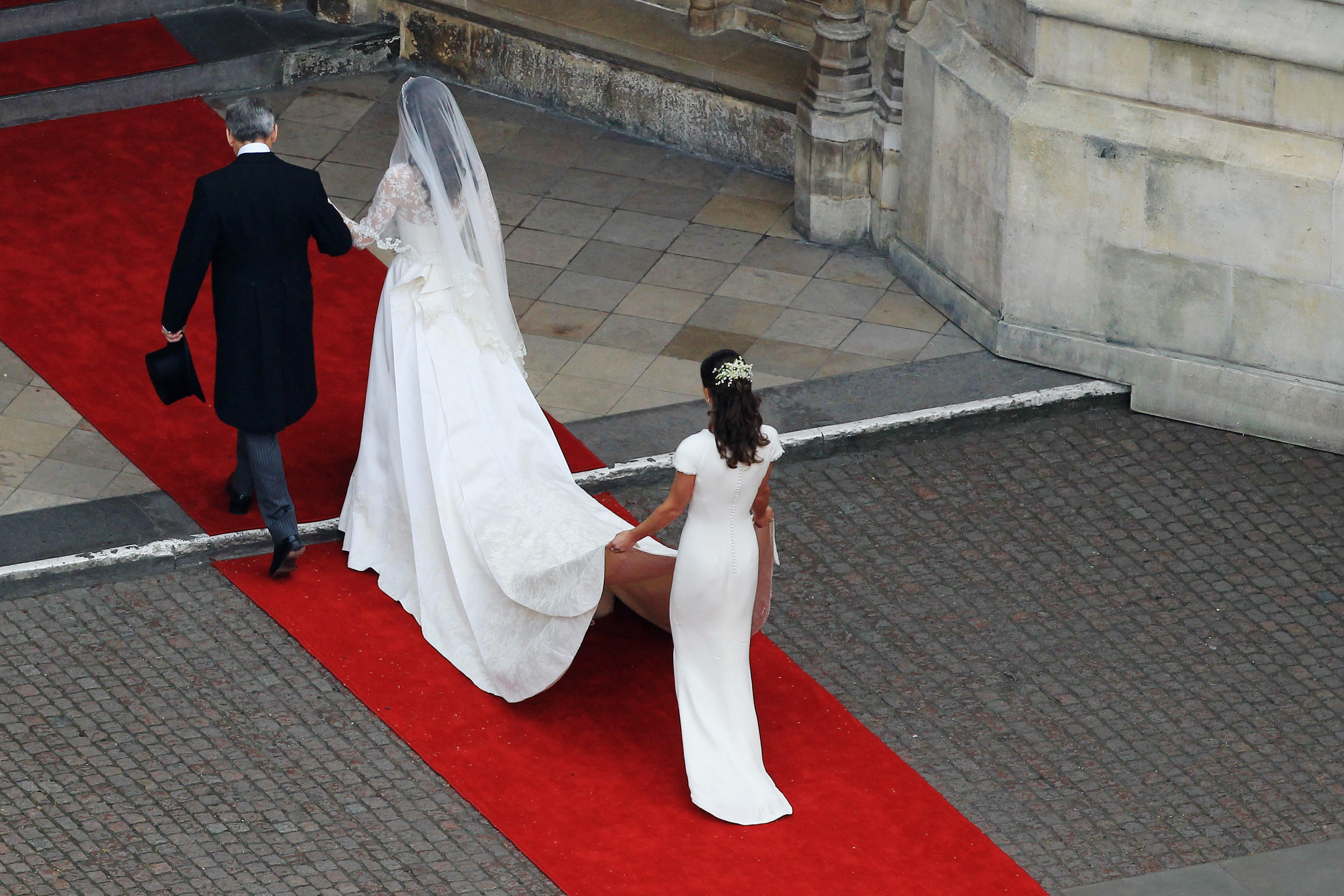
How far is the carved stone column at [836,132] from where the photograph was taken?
36.5ft

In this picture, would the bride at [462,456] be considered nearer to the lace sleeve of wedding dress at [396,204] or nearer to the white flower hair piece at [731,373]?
the lace sleeve of wedding dress at [396,204]

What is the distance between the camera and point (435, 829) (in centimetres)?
751

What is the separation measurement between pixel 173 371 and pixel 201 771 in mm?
1827

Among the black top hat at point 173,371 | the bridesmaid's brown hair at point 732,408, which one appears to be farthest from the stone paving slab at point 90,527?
the bridesmaid's brown hair at point 732,408

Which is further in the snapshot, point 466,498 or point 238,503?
point 238,503

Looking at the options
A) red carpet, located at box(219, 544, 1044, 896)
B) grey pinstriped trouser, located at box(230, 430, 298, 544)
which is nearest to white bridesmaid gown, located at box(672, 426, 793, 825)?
red carpet, located at box(219, 544, 1044, 896)

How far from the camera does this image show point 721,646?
7633 mm

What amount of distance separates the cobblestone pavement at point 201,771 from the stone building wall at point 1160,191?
4233mm

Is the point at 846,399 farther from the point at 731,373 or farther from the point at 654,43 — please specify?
the point at 654,43

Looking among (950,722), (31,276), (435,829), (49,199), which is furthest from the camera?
(49,199)

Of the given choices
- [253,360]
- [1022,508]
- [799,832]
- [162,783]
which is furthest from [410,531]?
[1022,508]

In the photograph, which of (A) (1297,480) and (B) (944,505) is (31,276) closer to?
(B) (944,505)

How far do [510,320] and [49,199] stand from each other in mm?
4107

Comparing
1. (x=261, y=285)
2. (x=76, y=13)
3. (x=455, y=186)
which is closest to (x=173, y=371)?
(x=261, y=285)
